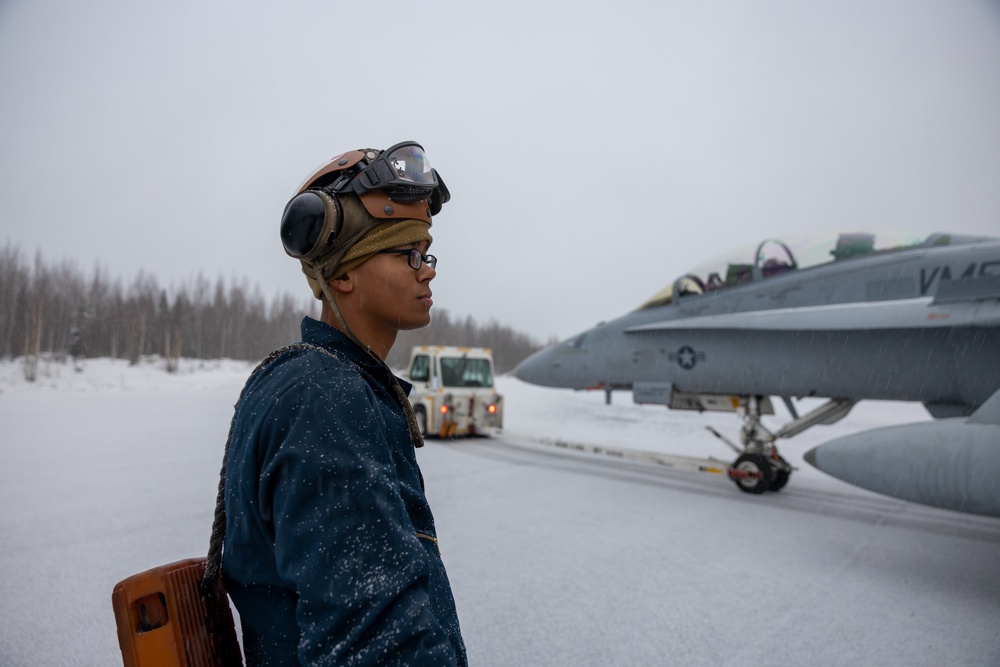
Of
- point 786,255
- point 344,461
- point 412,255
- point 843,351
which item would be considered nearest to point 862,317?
point 843,351

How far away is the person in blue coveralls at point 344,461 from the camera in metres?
0.77

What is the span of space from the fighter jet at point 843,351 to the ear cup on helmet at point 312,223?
16.1 ft

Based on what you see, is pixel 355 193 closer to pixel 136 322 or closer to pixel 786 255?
pixel 786 255

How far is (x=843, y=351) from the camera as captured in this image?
6.13m

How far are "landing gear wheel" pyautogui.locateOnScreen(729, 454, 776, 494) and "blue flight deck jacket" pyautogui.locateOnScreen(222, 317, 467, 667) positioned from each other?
680 cm

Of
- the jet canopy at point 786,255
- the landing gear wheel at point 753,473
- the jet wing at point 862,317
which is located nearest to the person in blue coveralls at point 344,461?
the jet wing at point 862,317

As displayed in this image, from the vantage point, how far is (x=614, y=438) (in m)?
12.0

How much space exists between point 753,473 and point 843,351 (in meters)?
1.89

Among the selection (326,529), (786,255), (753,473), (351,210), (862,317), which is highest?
(786,255)

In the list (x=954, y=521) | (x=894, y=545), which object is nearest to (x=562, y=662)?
(x=894, y=545)

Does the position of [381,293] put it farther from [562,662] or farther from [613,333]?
[613,333]

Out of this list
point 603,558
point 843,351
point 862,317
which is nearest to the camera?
point 603,558

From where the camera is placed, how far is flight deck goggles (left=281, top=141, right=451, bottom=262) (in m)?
1.13

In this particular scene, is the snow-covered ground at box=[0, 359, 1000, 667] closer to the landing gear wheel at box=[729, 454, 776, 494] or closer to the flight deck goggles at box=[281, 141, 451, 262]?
the landing gear wheel at box=[729, 454, 776, 494]
